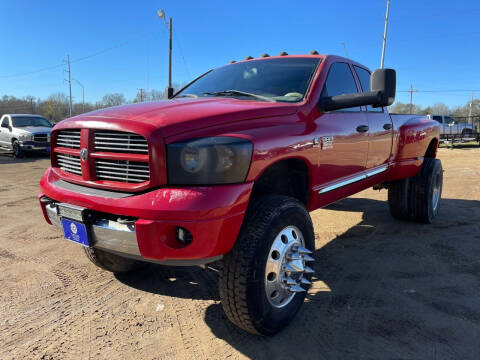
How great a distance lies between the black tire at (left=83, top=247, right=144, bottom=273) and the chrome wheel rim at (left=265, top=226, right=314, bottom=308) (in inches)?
57.2

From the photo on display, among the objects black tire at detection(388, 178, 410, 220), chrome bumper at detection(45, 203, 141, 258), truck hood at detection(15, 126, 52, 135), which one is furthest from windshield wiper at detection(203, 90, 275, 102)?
truck hood at detection(15, 126, 52, 135)

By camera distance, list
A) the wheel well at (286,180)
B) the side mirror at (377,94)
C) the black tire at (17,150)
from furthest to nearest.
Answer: the black tire at (17,150) < the side mirror at (377,94) < the wheel well at (286,180)

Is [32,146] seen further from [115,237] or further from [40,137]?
[115,237]

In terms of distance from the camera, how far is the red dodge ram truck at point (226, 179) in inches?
74.8

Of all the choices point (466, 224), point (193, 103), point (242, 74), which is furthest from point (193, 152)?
point (466, 224)

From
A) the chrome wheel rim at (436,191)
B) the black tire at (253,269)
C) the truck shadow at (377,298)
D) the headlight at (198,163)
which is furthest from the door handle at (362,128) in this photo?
the chrome wheel rim at (436,191)

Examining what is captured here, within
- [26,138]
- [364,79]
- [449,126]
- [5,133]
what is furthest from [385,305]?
[449,126]

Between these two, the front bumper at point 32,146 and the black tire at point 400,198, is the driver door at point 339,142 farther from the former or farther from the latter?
the front bumper at point 32,146

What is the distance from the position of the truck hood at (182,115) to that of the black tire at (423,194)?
3.06m

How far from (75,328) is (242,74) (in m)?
2.48

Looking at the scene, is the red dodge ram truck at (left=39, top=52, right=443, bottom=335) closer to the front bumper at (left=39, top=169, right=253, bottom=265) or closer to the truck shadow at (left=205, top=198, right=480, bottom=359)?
the front bumper at (left=39, top=169, right=253, bottom=265)

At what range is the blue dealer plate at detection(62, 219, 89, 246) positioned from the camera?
2.12 metres

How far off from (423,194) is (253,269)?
11.7ft

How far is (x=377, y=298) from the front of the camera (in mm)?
2809
